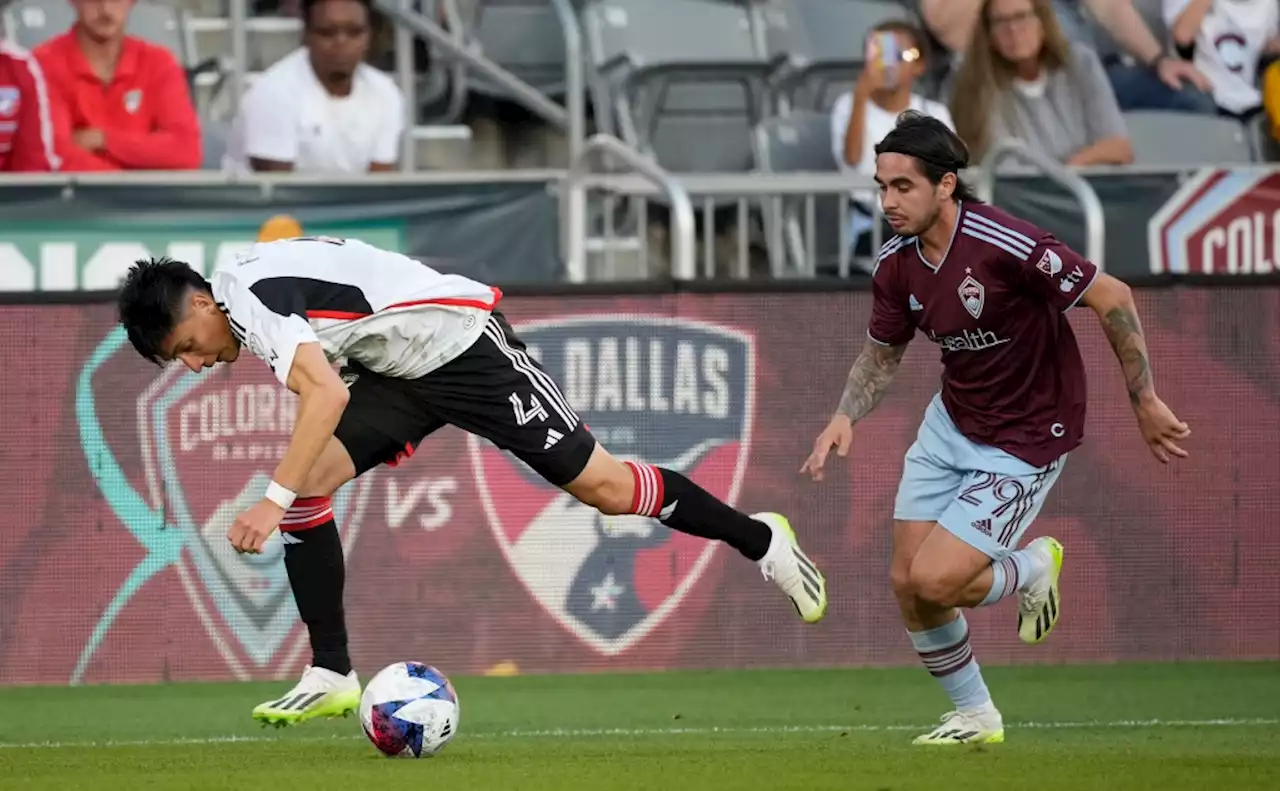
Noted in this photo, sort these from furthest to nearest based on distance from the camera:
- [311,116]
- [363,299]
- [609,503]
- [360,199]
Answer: [311,116]
[360,199]
[609,503]
[363,299]

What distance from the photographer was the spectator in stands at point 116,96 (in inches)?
449

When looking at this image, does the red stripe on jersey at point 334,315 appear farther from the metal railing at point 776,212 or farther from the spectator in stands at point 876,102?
the spectator in stands at point 876,102

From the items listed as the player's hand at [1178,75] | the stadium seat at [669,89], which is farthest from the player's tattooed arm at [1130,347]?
the player's hand at [1178,75]

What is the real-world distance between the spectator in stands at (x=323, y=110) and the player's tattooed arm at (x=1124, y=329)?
17.9 feet

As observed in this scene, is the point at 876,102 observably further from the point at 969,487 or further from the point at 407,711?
the point at 407,711

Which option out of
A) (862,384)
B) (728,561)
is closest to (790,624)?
(728,561)

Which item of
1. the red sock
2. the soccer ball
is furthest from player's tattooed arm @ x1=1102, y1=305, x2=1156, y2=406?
the red sock

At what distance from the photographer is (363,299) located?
717 cm

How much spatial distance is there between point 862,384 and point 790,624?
2.46 metres

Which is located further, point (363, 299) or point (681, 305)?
point (681, 305)

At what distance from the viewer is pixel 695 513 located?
7750 mm

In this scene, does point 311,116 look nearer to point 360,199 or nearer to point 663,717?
point 360,199

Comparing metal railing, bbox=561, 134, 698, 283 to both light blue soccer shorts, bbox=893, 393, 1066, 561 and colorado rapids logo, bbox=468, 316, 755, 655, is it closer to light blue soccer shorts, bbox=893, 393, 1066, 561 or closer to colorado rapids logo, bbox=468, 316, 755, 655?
colorado rapids logo, bbox=468, 316, 755, 655

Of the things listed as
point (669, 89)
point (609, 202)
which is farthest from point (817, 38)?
point (609, 202)
